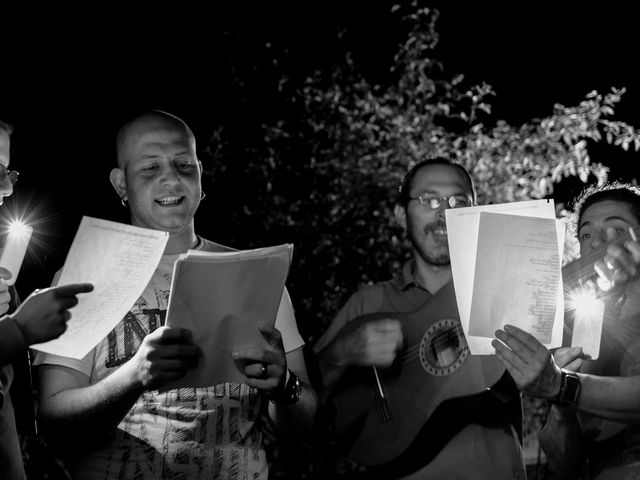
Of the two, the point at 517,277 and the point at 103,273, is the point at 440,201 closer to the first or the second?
the point at 517,277

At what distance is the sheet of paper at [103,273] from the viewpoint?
201cm

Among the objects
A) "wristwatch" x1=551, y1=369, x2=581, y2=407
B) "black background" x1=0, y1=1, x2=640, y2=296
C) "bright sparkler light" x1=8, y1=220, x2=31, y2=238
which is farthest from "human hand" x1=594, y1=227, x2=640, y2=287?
"black background" x1=0, y1=1, x2=640, y2=296

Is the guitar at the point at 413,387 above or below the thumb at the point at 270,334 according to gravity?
below

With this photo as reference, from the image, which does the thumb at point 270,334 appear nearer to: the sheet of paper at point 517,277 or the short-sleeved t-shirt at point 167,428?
the short-sleeved t-shirt at point 167,428

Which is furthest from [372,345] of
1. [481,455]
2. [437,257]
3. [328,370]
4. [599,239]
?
[599,239]


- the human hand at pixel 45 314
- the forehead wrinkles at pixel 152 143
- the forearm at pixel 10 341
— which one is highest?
the forehead wrinkles at pixel 152 143

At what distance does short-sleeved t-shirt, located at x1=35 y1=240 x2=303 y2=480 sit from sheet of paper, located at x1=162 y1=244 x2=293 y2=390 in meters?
0.20

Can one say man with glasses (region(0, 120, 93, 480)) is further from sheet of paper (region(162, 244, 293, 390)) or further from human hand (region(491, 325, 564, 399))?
human hand (region(491, 325, 564, 399))

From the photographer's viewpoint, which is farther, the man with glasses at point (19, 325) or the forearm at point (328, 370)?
the forearm at point (328, 370)

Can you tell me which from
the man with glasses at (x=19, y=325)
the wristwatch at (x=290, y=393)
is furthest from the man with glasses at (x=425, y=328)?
the man with glasses at (x=19, y=325)

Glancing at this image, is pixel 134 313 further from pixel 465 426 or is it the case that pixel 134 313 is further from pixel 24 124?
pixel 24 124

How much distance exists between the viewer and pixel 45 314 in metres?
1.90

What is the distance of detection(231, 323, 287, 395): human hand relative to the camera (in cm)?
206

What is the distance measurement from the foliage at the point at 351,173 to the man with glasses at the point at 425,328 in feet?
4.82
